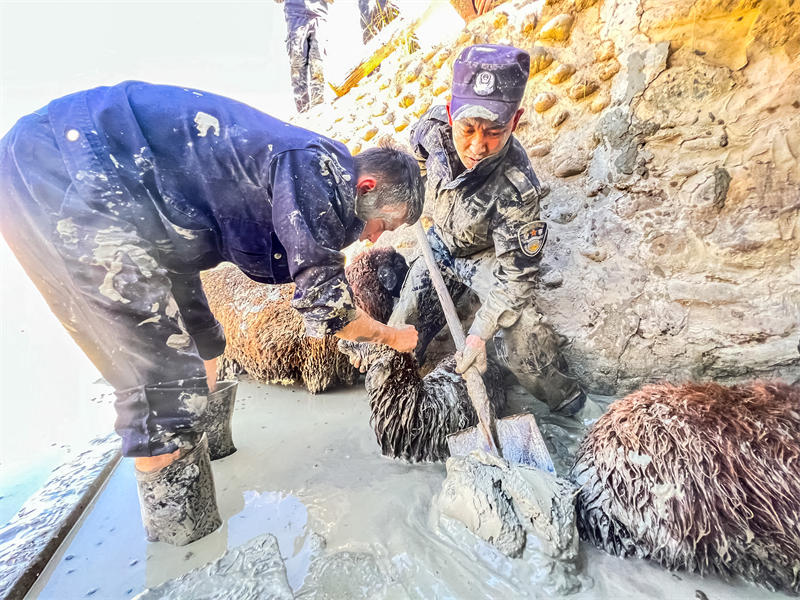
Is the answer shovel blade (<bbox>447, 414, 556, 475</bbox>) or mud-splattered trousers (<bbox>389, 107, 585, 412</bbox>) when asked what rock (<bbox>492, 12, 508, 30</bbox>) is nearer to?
mud-splattered trousers (<bbox>389, 107, 585, 412</bbox>)

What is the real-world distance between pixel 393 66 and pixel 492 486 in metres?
4.08

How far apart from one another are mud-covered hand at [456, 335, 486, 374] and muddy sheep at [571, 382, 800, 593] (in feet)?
2.07

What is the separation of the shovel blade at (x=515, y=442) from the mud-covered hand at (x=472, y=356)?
0.87 feet

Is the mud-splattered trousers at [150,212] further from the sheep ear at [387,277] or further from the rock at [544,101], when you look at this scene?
the rock at [544,101]

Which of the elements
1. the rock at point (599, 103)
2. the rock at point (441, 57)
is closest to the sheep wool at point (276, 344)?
the rock at point (599, 103)

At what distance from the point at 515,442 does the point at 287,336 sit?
1.54 meters

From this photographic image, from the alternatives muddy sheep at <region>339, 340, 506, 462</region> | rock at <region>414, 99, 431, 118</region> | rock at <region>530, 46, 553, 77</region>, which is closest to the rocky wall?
rock at <region>530, 46, 553, 77</region>

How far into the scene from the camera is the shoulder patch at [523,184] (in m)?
1.89

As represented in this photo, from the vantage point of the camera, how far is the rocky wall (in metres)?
1.78

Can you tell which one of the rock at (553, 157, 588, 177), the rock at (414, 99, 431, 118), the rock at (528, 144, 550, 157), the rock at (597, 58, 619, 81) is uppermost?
the rock at (414, 99, 431, 118)

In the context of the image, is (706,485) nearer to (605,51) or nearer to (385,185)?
(385,185)

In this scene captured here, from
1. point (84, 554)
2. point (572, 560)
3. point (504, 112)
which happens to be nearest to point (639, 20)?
point (504, 112)

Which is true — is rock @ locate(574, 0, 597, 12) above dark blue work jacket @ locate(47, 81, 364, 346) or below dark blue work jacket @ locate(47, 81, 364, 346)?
above

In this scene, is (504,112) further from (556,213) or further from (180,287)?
(180,287)
